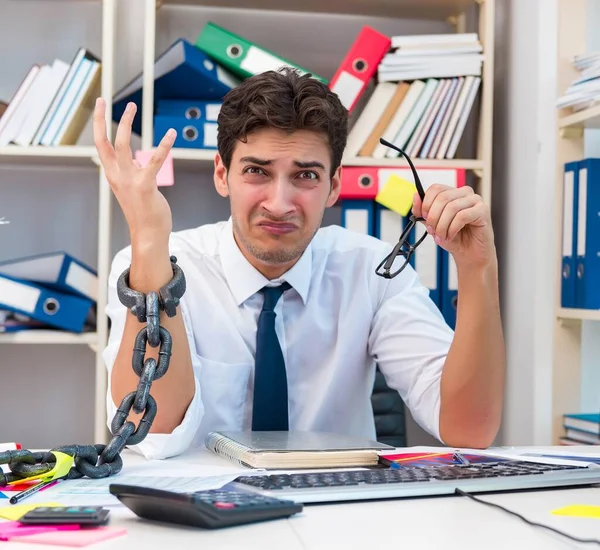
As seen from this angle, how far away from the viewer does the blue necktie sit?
4.78 feet

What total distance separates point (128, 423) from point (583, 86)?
4.79 feet

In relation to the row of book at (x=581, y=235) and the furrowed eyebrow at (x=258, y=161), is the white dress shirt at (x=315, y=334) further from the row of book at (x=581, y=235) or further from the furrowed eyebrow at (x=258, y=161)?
the row of book at (x=581, y=235)

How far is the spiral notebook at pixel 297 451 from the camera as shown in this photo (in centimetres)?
104

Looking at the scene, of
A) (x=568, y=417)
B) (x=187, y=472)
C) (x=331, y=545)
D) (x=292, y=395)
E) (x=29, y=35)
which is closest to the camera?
(x=331, y=545)

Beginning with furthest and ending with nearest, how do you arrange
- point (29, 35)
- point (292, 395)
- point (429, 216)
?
point (29, 35) → point (292, 395) → point (429, 216)

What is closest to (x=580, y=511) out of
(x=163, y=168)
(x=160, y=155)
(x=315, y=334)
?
(x=160, y=155)

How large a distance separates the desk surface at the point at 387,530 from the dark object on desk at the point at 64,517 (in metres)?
0.03

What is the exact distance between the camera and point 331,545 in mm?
684

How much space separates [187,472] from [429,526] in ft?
1.24

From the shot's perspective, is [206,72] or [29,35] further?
[29,35]

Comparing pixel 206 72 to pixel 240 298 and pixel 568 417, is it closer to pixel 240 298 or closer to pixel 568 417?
pixel 240 298

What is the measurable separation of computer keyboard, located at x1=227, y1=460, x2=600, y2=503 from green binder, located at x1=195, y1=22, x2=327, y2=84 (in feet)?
4.86

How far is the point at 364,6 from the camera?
8.13ft

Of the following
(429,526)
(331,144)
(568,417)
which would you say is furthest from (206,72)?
(429,526)
